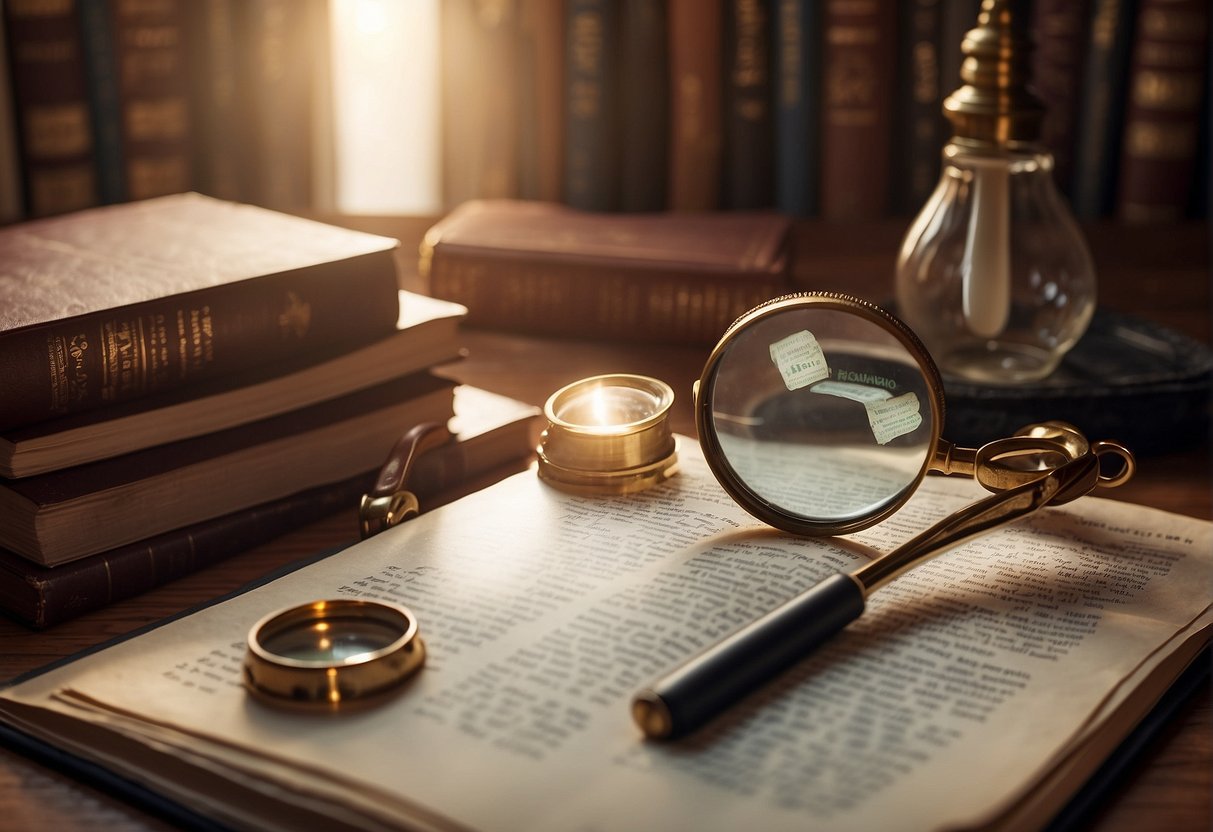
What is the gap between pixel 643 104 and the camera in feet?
6.11

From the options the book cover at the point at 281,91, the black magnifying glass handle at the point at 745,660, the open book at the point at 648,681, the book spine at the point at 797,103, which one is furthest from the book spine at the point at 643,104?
the black magnifying glass handle at the point at 745,660

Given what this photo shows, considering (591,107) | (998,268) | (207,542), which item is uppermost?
(591,107)

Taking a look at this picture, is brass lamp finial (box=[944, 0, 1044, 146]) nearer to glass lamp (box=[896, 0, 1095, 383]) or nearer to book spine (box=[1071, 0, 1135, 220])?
glass lamp (box=[896, 0, 1095, 383])

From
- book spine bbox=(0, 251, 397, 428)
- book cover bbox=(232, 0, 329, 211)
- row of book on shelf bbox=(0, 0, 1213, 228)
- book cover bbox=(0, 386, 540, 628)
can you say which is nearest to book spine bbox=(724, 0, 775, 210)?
row of book on shelf bbox=(0, 0, 1213, 228)

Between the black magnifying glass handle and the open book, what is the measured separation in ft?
0.04

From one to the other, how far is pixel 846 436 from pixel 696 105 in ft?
3.41

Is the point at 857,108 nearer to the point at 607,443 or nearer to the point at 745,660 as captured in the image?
the point at 607,443

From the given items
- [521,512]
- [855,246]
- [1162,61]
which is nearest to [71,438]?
[521,512]

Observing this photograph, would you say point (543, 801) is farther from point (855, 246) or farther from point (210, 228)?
point (855, 246)

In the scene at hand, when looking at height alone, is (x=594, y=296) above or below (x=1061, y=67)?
below

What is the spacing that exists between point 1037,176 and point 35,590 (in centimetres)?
89

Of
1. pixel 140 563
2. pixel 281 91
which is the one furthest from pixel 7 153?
pixel 140 563

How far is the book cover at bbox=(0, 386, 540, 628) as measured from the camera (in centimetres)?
86

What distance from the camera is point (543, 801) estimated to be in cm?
60
